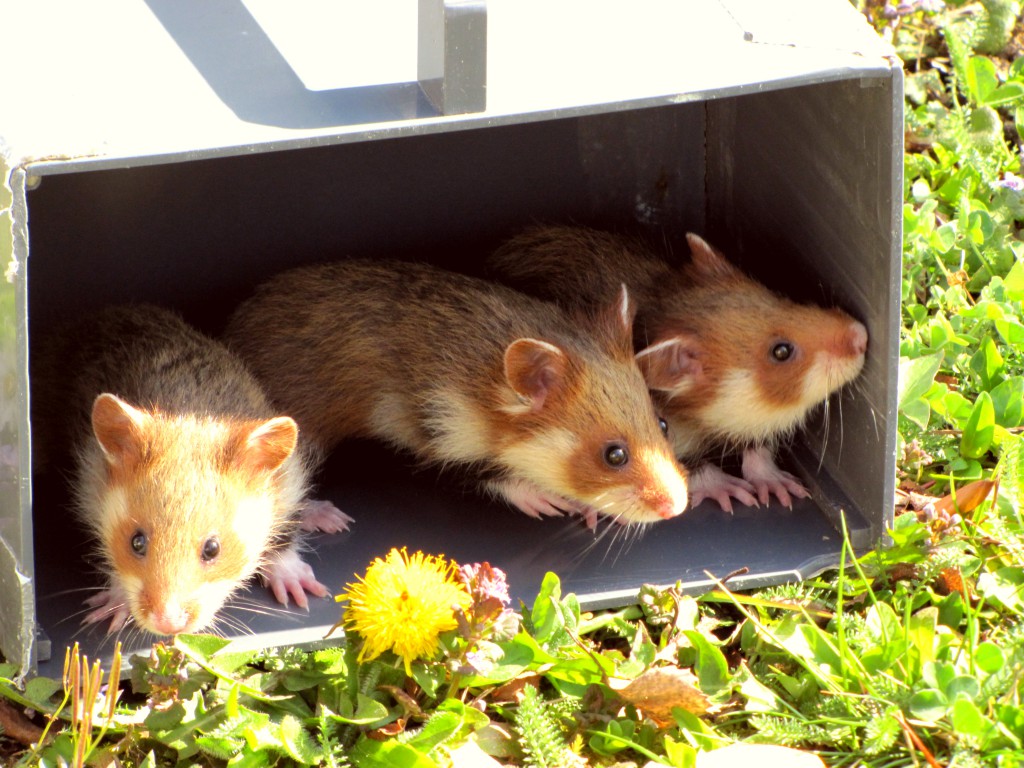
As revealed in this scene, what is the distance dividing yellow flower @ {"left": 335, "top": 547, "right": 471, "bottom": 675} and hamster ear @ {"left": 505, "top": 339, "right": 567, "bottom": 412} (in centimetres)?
102

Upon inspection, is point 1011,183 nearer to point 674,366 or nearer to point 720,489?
point 674,366

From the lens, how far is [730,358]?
16.7 ft

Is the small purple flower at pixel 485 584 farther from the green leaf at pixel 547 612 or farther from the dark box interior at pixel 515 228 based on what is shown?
the dark box interior at pixel 515 228

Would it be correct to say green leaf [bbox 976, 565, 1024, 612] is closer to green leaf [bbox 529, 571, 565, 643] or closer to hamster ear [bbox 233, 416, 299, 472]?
green leaf [bbox 529, 571, 565, 643]

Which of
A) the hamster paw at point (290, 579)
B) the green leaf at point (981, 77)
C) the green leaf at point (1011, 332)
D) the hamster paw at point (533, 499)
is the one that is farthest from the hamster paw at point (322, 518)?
the green leaf at point (981, 77)

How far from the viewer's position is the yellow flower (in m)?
3.76

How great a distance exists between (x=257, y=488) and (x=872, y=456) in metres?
1.99

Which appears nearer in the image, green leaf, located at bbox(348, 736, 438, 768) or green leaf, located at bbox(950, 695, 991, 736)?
green leaf, located at bbox(950, 695, 991, 736)

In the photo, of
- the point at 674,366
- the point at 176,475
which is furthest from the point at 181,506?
the point at 674,366

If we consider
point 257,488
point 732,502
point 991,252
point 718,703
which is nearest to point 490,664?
point 718,703

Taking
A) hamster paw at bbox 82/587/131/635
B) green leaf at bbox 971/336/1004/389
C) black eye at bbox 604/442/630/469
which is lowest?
hamster paw at bbox 82/587/131/635

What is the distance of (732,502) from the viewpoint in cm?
502

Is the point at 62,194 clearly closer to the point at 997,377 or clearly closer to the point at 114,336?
the point at 114,336

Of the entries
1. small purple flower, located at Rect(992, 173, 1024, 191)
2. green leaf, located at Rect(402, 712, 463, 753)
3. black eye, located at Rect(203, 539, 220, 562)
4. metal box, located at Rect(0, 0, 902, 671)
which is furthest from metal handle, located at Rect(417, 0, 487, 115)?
small purple flower, located at Rect(992, 173, 1024, 191)
